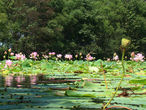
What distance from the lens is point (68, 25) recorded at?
27.4 metres

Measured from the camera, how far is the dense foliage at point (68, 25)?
23.8 m

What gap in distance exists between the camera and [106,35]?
103ft

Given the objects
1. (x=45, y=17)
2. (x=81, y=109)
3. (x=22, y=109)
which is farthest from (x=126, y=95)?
(x=45, y=17)

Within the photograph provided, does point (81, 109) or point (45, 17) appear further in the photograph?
point (45, 17)

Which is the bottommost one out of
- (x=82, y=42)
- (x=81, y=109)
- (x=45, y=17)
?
(x=81, y=109)

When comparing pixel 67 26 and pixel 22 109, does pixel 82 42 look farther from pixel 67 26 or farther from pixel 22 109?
pixel 22 109

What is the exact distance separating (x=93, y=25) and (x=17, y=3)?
26.5 feet

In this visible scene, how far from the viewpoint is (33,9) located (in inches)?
937

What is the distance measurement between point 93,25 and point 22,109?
27699mm

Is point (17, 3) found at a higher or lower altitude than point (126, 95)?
higher

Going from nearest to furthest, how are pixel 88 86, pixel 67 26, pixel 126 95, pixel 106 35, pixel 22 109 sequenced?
pixel 22 109 → pixel 126 95 → pixel 88 86 → pixel 67 26 → pixel 106 35

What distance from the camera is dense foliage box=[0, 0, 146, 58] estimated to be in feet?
77.9

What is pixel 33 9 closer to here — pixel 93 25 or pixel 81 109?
pixel 93 25

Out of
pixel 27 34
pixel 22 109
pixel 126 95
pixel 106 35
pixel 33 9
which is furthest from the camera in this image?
pixel 106 35
